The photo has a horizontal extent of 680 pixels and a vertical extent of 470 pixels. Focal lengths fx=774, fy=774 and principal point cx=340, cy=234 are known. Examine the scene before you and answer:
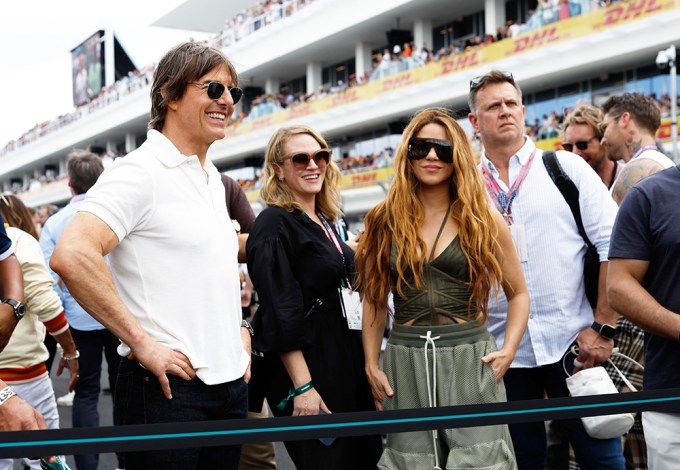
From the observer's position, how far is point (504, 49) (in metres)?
24.0

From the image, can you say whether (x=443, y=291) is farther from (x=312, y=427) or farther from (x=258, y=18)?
(x=258, y=18)

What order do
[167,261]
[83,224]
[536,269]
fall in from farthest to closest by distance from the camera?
[536,269]
[167,261]
[83,224]

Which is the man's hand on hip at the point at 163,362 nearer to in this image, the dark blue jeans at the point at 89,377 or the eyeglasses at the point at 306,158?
the eyeglasses at the point at 306,158

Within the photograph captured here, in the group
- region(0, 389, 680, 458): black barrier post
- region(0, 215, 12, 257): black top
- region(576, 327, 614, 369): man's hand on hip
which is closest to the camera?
region(0, 389, 680, 458): black barrier post

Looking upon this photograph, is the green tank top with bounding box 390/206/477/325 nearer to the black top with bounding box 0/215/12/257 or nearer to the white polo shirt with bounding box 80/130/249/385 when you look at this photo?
the white polo shirt with bounding box 80/130/249/385

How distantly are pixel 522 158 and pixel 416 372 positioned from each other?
48.3 inches

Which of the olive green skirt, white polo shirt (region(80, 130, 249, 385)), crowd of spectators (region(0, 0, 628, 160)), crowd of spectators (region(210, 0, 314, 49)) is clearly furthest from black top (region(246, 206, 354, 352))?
crowd of spectators (region(210, 0, 314, 49))

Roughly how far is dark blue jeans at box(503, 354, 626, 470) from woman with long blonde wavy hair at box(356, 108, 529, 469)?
1.56 ft

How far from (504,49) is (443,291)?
2232 cm

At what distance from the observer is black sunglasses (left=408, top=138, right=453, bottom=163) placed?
3119mm

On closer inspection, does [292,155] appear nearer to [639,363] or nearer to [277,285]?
[277,285]

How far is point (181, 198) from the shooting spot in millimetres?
2479

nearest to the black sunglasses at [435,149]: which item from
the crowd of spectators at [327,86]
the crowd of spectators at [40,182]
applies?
the crowd of spectators at [327,86]

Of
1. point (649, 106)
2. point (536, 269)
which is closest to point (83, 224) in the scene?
point (536, 269)
